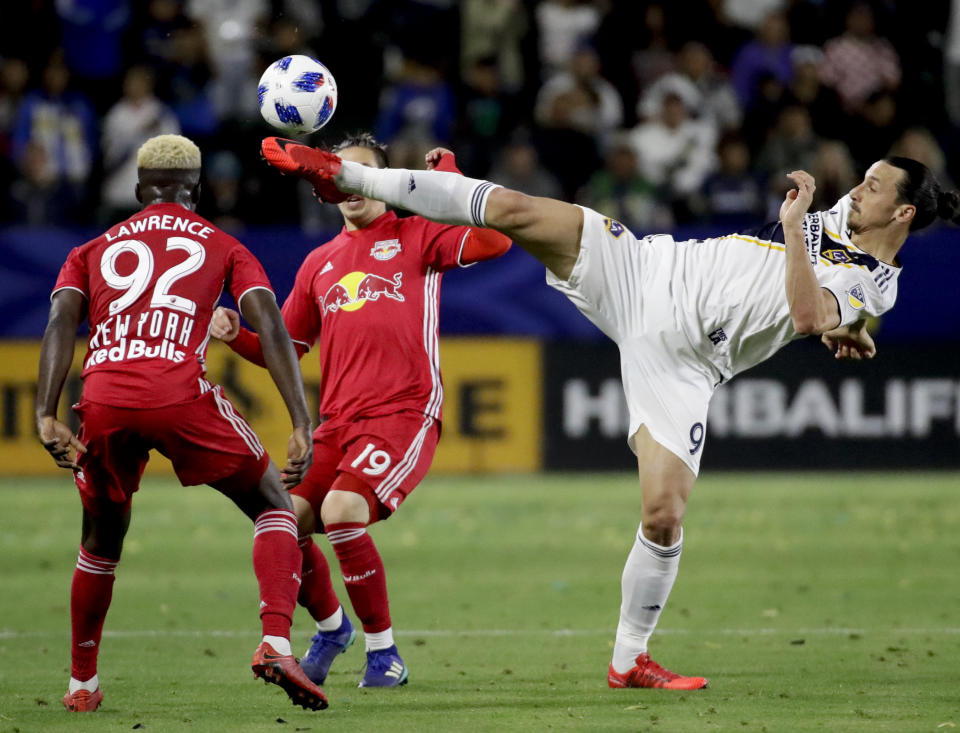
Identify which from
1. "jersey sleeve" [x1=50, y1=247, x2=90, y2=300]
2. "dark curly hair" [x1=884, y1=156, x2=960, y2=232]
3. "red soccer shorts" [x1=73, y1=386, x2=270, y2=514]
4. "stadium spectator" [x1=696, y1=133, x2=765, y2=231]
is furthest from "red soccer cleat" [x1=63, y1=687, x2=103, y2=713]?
"stadium spectator" [x1=696, y1=133, x2=765, y2=231]

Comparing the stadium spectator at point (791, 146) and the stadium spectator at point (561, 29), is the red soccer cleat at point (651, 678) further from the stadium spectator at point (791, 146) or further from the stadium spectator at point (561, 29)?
the stadium spectator at point (561, 29)

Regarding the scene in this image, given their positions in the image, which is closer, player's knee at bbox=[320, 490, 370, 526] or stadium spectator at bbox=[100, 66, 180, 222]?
player's knee at bbox=[320, 490, 370, 526]

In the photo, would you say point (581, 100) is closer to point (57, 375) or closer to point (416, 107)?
point (416, 107)

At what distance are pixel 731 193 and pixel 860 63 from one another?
2656 millimetres

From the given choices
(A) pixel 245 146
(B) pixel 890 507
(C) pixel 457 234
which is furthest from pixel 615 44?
(C) pixel 457 234

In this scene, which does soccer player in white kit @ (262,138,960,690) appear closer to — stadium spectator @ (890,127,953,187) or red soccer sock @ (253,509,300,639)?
red soccer sock @ (253,509,300,639)

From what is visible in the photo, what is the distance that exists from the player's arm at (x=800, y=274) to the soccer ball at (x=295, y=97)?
6.47ft

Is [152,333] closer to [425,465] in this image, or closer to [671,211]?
[425,465]

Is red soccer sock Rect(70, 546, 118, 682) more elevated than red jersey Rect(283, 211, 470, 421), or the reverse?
red jersey Rect(283, 211, 470, 421)

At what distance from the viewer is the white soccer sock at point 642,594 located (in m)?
6.02

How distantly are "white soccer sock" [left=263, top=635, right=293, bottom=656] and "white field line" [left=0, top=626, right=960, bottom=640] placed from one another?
2.29 meters

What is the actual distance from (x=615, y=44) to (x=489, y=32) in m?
Answer: 1.41

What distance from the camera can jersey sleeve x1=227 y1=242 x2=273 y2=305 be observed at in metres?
5.53

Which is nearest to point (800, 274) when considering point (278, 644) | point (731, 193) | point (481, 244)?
point (481, 244)
